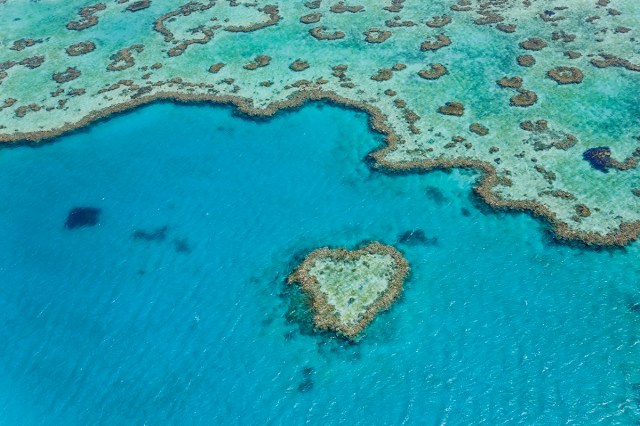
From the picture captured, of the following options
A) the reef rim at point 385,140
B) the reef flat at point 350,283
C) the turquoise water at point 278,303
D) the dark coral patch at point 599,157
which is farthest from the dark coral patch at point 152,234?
the dark coral patch at point 599,157

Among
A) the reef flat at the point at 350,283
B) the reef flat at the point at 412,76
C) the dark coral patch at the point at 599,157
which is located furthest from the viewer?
the reef flat at the point at 412,76

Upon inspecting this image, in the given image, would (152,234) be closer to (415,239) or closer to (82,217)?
(82,217)

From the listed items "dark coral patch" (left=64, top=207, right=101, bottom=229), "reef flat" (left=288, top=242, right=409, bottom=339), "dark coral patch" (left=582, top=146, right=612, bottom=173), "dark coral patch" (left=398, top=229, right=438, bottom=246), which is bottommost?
"dark coral patch" (left=64, top=207, right=101, bottom=229)

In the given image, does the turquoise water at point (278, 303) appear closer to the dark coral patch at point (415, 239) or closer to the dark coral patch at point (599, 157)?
the dark coral patch at point (415, 239)

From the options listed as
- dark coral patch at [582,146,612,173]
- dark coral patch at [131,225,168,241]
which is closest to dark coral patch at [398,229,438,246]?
dark coral patch at [582,146,612,173]

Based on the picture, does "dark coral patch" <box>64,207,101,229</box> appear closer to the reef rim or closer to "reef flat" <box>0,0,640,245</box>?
the reef rim

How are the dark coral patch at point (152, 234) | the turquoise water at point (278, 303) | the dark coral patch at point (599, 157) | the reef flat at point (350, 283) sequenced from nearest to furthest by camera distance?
the turquoise water at point (278, 303) → the reef flat at point (350, 283) → the dark coral patch at point (152, 234) → the dark coral patch at point (599, 157)
